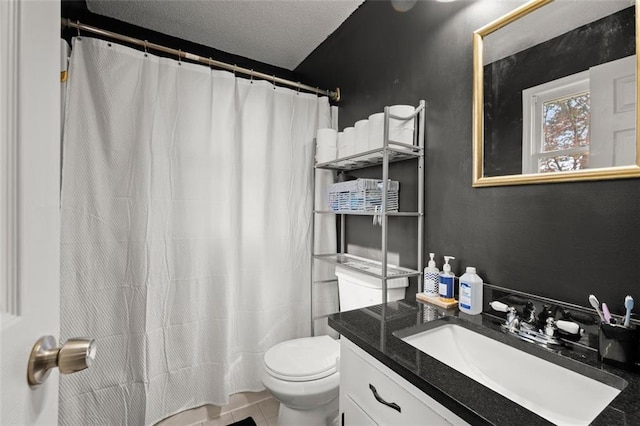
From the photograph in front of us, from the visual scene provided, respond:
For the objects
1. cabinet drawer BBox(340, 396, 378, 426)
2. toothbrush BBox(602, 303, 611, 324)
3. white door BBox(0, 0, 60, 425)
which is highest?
white door BBox(0, 0, 60, 425)

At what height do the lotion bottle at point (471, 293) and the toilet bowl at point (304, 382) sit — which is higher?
the lotion bottle at point (471, 293)

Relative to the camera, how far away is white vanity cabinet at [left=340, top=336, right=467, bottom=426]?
2.11 feet

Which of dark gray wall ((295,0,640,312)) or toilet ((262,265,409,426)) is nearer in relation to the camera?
dark gray wall ((295,0,640,312))

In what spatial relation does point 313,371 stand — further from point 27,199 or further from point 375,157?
point 27,199

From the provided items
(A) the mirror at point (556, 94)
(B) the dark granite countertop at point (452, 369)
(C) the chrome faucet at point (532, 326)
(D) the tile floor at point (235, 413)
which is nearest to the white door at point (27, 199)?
(B) the dark granite countertop at point (452, 369)

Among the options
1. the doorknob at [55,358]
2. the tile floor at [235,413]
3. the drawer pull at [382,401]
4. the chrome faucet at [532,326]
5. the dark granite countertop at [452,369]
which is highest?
the doorknob at [55,358]

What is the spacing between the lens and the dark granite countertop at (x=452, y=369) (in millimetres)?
525

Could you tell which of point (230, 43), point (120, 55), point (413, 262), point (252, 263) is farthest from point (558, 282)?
point (230, 43)

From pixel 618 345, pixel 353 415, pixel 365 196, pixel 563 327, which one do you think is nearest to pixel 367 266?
pixel 365 196

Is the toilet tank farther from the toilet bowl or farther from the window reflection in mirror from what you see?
the window reflection in mirror

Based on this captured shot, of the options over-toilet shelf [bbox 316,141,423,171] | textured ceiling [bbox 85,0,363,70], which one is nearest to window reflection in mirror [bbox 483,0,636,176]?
over-toilet shelf [bbox 316,141,423,171]

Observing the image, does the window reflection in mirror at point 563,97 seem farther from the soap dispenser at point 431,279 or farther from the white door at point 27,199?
the white door at point 27,199

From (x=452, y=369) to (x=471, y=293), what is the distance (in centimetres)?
40

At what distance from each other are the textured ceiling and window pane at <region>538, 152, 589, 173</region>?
4.59 feet
